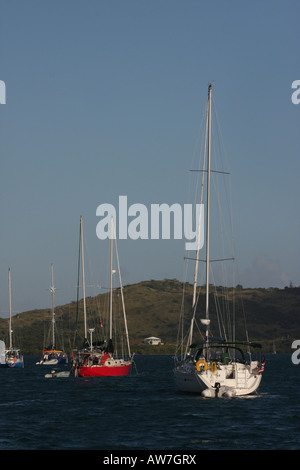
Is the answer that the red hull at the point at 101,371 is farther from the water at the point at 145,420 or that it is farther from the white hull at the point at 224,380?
the white hull at the point at 224,380

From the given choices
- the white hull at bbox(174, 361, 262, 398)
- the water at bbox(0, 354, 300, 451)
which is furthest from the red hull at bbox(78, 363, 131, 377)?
the white hull at bbox(174, 361, 262, 398)

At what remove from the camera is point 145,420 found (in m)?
42.9

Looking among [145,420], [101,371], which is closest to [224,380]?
[145,420]

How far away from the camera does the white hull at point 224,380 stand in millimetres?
51906

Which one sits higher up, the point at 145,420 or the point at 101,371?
the point at 145,420

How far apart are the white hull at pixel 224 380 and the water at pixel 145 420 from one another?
674mm

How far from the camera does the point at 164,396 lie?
57250 mm

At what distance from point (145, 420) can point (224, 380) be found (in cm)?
1085

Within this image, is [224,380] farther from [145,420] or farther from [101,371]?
[101,371]

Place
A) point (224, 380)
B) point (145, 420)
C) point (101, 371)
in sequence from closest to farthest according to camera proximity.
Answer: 1. point (145, 420)
2. point (224, 380)
3. point (101, 371)

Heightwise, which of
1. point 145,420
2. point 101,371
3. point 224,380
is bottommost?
point 101,371

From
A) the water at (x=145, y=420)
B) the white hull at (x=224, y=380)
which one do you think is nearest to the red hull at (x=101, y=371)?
the water at (x=145, y=420)

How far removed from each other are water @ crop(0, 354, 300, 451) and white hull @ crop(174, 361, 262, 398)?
2.21 ft
